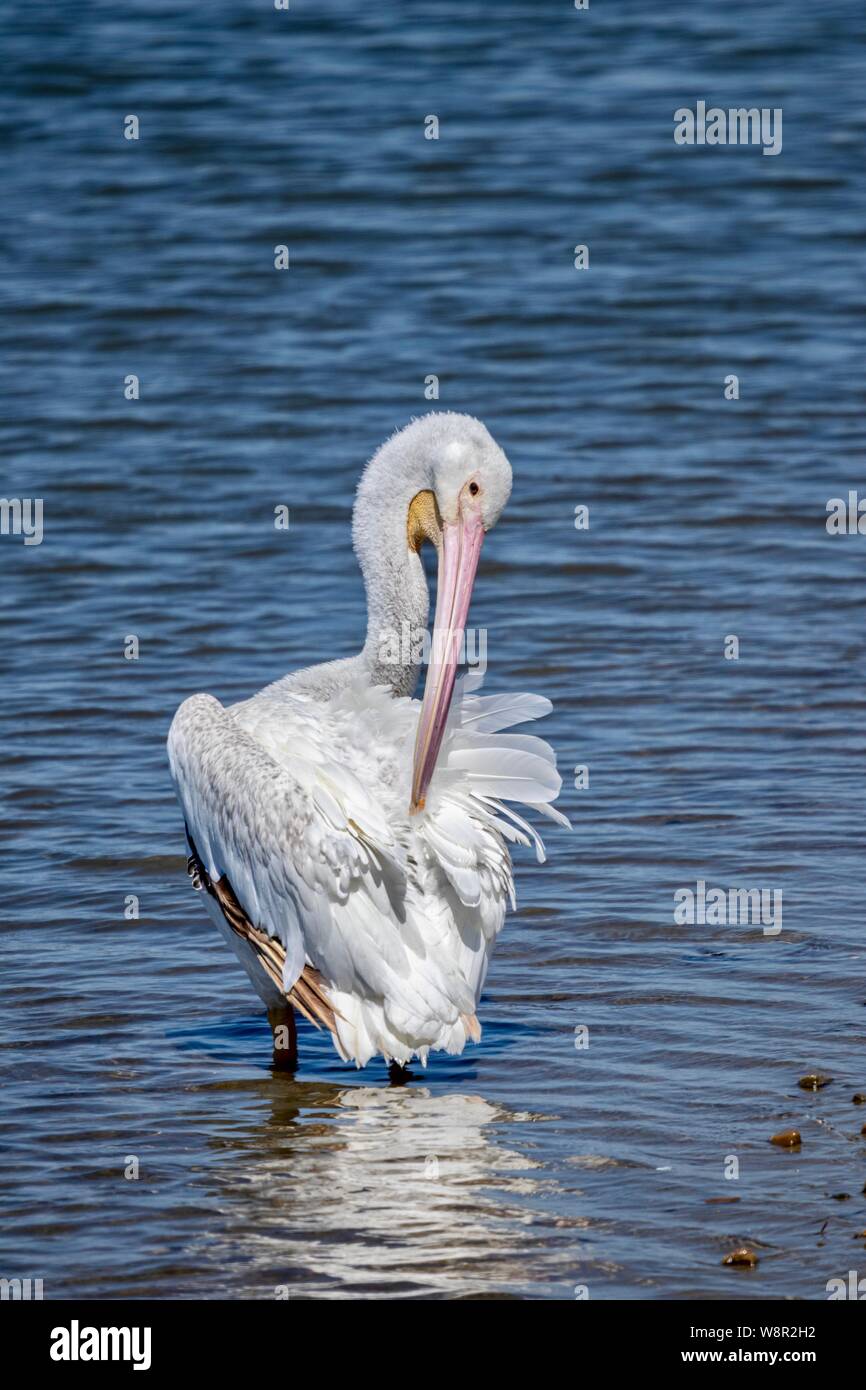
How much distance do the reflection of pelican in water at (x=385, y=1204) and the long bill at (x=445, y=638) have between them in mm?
861

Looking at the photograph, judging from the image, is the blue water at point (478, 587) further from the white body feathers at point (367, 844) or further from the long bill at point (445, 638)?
the long bill at point (445, 638)

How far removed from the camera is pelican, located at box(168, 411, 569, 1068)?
5.64m

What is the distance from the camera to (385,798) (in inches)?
232

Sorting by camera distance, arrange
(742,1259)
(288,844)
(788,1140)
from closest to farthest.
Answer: (742,1259)
(788,1140)
(288,844)

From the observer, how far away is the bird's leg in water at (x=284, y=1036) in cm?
598

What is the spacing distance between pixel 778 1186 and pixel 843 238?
1237 cm

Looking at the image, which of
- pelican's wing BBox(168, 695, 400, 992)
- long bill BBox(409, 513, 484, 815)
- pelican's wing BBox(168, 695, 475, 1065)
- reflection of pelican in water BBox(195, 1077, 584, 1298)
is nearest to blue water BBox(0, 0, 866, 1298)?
reflection of pelican in water BBox(195, 1077, 584, 1298)

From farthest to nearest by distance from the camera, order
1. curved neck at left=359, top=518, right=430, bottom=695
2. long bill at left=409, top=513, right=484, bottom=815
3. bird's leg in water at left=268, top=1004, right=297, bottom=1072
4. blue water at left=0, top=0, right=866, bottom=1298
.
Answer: curved neck at left=359, top=518, right=430, bottom=695 → bird's leg in water at left=268, top=1004, right=297, bottom=1072 → long bill at left=409, top=513, right=484, bottom=815 → blue water at left=0, top=0, right=866, bottom=1298

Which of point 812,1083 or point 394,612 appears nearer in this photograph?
point 812,1083

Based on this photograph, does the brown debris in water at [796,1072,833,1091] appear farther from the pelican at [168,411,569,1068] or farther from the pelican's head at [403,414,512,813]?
the pelican's head at [403,414,512,813]

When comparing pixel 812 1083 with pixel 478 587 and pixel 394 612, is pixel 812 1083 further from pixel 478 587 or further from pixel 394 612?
pixel 478 587

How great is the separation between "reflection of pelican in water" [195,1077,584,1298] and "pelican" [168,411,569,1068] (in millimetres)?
212

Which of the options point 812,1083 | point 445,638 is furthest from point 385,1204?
point 445,638

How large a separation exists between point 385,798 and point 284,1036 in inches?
29.5
